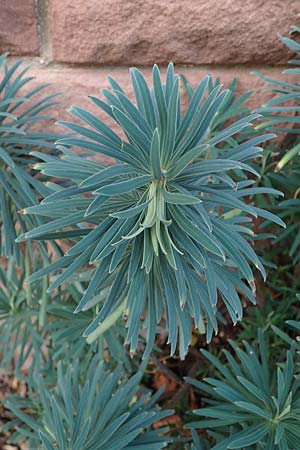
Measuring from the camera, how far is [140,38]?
90 centimetres

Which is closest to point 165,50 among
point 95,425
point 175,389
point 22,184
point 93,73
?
point 93,73

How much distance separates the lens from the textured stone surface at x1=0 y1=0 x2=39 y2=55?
881 mm

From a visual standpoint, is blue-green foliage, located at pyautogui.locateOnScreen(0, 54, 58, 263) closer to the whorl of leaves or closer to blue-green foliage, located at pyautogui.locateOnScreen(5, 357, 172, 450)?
blue-green foliage, located at pyautogui.locateOnScreen(5, 357, 172, 450)

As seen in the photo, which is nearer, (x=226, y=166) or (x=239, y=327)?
(x=226, y=166)

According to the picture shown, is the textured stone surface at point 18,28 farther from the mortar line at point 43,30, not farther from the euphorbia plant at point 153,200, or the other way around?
the euphorbia plant at point 153,200

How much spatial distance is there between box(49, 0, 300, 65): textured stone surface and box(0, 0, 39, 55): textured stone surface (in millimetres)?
35

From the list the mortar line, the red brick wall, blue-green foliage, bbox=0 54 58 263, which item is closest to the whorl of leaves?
blue-green foliage, bbox=0 54 58 263

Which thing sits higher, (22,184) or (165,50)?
(165,50)

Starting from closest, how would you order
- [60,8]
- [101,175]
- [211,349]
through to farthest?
[101,175]
[60,8]
[211,349]

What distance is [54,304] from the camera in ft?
3.18

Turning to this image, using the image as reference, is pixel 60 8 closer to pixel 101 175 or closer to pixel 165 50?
pixel 165 50

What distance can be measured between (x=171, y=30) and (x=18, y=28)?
0.88ft

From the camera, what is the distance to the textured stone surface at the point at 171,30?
34.1 inches

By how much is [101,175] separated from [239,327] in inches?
30.6
